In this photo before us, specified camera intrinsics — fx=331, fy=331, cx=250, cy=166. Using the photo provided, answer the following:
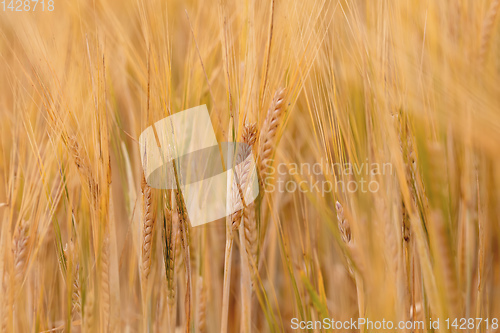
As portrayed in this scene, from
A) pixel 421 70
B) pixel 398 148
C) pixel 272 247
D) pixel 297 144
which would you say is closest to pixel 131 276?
pixel 272 247

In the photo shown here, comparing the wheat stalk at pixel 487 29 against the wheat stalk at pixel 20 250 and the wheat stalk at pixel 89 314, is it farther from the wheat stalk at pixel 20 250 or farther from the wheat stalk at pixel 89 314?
the wheat stalk at pixel 20 250

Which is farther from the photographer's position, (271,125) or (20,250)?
(20,250)

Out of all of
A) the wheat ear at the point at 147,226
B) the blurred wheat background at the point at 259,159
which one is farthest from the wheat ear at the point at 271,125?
the wheat ear at the point at 147,226

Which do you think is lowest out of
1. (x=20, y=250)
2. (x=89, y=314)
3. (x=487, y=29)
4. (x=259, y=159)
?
(x=89, y=314)

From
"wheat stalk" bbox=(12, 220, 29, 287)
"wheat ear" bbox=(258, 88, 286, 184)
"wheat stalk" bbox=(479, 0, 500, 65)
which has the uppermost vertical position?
"wheat stalk" bbox=(479, 0, 500, 65)

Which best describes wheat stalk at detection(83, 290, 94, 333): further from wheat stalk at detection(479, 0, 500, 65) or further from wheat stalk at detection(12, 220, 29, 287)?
wheat stalk at detection(479, 0, 500, 65)

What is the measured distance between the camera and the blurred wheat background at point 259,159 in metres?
0.57

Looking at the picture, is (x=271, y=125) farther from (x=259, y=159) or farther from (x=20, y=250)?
(x=20, y=250)

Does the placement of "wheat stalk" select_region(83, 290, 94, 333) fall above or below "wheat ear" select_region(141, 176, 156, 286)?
below

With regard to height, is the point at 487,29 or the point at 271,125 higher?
the point at 487,29

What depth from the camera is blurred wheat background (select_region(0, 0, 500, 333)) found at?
569mm

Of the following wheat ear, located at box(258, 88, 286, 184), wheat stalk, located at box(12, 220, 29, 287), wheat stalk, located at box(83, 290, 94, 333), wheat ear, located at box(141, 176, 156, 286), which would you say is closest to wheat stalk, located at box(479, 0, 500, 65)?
wheat ear, located at box(258, 88, 286, 184)

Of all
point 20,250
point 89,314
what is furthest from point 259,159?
point 20,250

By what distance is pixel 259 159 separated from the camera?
567 millimetres
